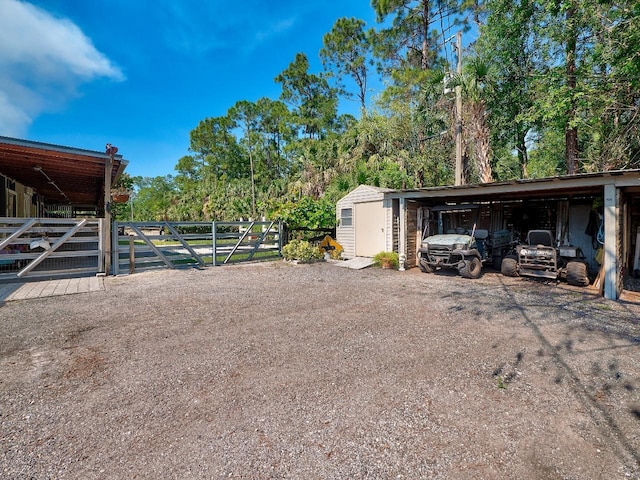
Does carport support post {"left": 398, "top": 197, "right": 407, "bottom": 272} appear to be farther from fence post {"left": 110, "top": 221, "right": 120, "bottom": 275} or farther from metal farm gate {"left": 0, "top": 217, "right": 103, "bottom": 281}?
metal farm gate {"left": 0, "top": 217, "right": 103, "bottom": 281}

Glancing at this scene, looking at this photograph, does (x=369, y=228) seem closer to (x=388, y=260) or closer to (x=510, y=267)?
(x=388, y=260)

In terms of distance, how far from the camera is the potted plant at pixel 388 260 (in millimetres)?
9500

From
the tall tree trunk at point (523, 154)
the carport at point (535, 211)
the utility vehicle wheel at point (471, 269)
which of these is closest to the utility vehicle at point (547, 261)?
the carport at point (535, 211)

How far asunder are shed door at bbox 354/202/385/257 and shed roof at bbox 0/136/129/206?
23.3ft

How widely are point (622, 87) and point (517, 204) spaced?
4672 millimetres

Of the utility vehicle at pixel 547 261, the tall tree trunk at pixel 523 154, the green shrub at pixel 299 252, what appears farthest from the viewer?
the tall tree trunk at pixel 523 154

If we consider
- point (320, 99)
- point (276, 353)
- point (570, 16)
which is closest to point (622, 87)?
point (570, 16)

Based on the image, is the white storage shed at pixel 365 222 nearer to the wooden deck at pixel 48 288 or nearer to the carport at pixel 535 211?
the carport at pixel 535 211

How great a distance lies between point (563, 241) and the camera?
31.3 feet

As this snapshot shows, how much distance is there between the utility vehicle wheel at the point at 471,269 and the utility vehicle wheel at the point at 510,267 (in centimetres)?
63

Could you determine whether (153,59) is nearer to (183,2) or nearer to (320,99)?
(183,2)

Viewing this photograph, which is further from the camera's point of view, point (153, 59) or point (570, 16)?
point (153, 59)

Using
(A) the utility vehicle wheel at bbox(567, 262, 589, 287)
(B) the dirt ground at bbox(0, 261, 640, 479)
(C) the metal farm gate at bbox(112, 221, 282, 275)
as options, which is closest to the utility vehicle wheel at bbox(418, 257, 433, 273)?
(A) the utility vehicle wheel at bbox(567, 262, 589, 287)

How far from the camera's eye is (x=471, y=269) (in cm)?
777
